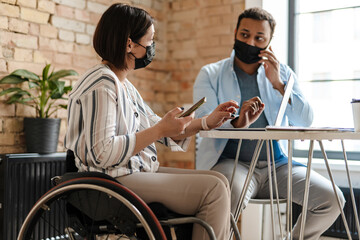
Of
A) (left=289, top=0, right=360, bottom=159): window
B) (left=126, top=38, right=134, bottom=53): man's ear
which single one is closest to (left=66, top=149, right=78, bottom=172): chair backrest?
(left=126, top=38, right=134, bottom=53): man's ear

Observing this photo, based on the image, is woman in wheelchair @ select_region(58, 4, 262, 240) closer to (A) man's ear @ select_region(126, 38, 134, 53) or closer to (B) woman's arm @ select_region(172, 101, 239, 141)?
(A) man's ear @ select_region(126, 38, 134, 53)

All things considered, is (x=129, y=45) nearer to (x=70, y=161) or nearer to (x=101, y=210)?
(x=70, y=161)

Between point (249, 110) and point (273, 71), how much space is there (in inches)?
17.5

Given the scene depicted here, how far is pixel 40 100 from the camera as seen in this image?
2570 millimetres

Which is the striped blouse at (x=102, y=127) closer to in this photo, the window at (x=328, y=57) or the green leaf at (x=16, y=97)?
the green leaf at (x=16, y=97)

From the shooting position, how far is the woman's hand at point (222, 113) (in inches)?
67.1

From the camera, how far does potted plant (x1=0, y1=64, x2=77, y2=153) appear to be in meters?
2.48

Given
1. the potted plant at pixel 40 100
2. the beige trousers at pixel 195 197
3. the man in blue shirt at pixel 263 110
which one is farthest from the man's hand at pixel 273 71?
the potted plant at pixel 40 100

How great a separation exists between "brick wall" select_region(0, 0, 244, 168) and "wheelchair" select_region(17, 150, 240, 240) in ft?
4.46

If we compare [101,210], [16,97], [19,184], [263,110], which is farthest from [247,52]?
[19,184]

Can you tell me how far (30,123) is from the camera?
2.52 m

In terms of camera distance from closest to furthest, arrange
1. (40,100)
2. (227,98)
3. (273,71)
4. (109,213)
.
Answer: (109,213) < (273,71) < (227,98) < (40,100)

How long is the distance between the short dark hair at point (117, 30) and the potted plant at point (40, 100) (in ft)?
3.48

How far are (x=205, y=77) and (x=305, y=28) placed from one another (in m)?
1.34
